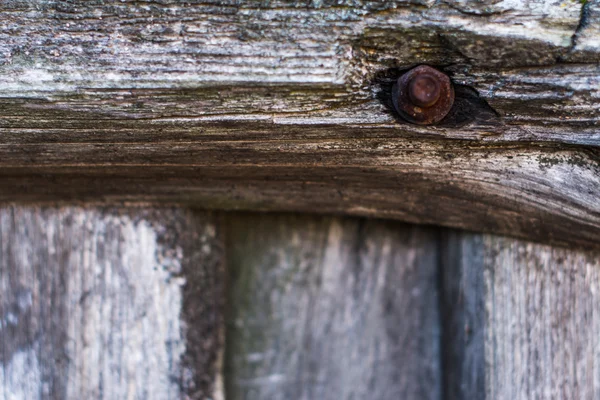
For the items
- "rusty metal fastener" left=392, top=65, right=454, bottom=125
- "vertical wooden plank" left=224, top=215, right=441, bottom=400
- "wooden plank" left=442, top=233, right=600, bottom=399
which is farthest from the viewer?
"vertical wooden plank" left=224, top=215, right=441, bottom=400

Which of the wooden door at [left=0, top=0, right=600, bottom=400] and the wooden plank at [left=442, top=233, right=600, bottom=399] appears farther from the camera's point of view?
the wooden plank at [left=442, top=233, right=600, bottom=399]

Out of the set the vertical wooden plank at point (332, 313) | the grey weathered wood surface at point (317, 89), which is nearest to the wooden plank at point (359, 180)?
the grey weathered wood surface at point (317, 89)

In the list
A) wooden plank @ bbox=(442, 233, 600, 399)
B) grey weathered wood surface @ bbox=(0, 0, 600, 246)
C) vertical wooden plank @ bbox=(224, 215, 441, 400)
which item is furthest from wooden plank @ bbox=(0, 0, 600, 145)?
vertical wooden plank @ bbox=(224, 215, 441, 400)

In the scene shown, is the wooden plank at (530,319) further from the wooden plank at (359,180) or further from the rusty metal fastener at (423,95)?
the rusty metal fastener at (423,95)

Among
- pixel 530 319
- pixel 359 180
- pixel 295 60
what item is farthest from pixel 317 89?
pixel 530 319

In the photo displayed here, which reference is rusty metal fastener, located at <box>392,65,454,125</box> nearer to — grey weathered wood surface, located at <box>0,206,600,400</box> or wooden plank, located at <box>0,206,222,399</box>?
grey weathered wood surface, located at <box>0,206,600,400</box>

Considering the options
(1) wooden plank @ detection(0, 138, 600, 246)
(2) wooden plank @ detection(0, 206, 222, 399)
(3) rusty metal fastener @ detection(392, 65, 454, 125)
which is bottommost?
(2) wooden plank @ detection(0, 206, 222, 399)

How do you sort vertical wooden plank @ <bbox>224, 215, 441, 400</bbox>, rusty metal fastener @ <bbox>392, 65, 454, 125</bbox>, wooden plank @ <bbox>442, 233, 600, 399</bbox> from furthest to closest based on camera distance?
vertical wooden plank @ <bbox>224, 215, 441, 400</bbox> < wooden plank @ <bbox>442, 233, 600, 399</bbox> < rusty metal fastener @ <bbox>392, 65, 454, 125</bbox>
